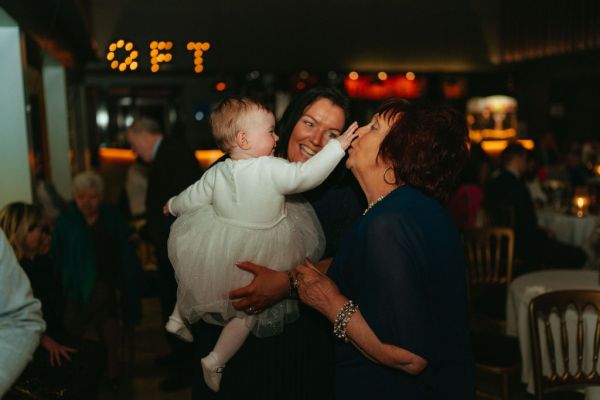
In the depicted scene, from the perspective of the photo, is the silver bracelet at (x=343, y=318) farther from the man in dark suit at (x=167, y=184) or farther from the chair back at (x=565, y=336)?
the man in dark suit at (x=167, y=184)

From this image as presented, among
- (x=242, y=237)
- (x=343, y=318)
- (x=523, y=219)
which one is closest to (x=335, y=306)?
(x=343, y=318)

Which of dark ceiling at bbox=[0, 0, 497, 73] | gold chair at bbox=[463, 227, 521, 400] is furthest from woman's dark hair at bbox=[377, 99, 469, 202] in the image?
dark ceiling at bbox=[0, 0, 497, 73]

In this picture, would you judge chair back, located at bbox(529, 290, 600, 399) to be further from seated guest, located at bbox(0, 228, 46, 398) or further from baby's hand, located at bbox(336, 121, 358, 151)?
seated guest, located at bbox(0, 228, 46, 398)

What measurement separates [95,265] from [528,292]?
2.85 meters

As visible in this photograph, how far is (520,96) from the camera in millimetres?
13062

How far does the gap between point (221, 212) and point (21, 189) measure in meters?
2.90

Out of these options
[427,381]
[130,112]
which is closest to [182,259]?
[427,381]

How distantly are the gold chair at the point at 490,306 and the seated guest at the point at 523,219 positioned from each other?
0.34 m

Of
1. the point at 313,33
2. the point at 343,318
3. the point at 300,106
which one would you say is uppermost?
the point at 313,33

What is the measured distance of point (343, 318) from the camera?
156cm

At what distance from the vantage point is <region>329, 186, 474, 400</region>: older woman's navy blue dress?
146cm

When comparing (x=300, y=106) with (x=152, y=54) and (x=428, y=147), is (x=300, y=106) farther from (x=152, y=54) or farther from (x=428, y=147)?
(x=152, y=54)

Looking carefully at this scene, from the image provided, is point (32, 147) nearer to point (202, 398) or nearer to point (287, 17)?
point (202, 398)

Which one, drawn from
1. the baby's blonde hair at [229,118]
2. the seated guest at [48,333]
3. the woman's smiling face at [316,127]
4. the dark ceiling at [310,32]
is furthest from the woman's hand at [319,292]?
the dark ceiling at [310,32]
